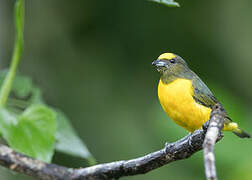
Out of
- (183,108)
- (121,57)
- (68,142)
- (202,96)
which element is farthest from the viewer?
(121,57)

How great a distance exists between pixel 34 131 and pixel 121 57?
2625mm

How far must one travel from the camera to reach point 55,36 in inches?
189

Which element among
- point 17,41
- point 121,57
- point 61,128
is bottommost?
point 61,128

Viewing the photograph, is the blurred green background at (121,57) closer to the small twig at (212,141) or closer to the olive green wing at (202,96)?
the olive green wing at (202,96)

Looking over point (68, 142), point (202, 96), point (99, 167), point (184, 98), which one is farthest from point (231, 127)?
point (99, 167)

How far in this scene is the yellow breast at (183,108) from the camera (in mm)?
2861

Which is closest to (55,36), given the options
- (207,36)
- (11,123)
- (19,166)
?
(207,36)

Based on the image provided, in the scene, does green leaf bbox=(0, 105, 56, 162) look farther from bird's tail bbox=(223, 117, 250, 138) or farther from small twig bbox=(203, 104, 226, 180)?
bird's tail bbox=(223, 117, 250, 138)

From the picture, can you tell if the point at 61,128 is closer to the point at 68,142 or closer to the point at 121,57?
the point at 68,142

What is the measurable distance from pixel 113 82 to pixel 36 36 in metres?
0.99

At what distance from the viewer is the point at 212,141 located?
1.34 meters

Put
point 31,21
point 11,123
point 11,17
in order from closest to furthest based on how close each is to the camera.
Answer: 1. point 11,123
2. point 11,17
3. point 31,21

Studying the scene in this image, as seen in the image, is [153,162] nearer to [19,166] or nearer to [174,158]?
[174,158]

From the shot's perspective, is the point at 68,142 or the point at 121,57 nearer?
the point at 68,142
